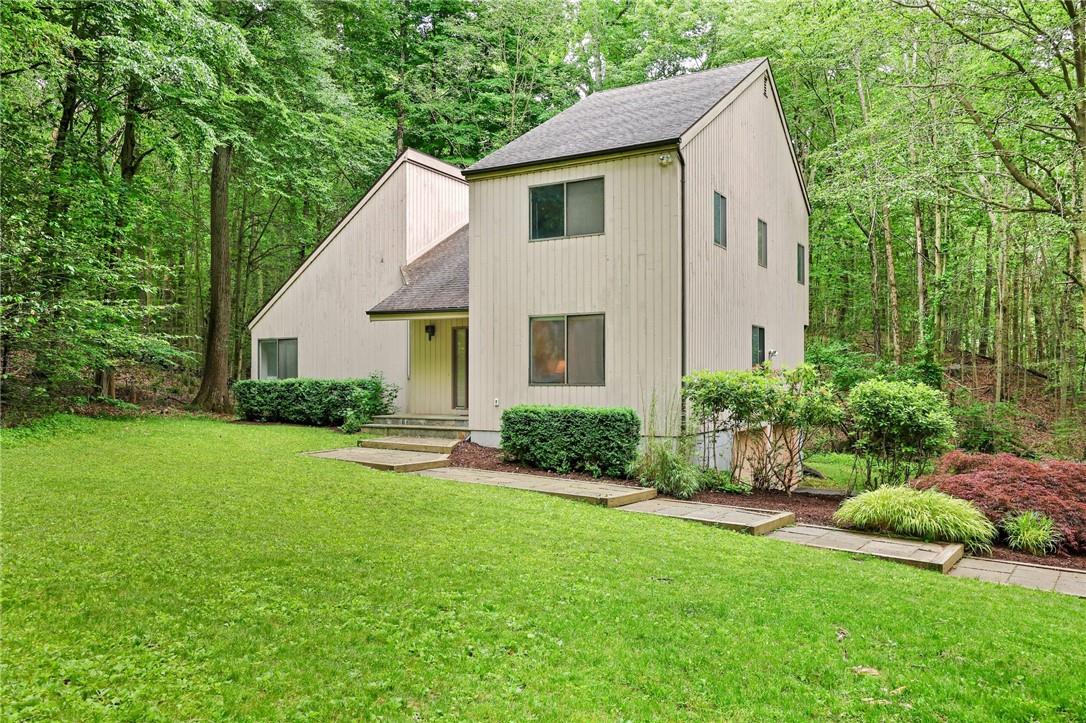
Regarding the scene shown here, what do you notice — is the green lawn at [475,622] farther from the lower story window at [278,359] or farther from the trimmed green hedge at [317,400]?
the lower story window at [278,359]

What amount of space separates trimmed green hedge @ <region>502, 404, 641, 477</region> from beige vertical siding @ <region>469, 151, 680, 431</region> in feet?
2.66

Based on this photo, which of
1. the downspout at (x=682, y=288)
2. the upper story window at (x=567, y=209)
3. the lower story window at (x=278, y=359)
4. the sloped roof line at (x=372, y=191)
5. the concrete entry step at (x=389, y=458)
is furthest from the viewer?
the lower story window at (x=278, y=359)

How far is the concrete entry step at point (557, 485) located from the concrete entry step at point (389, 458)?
9.9 inches

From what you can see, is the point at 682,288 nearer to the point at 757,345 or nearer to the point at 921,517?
the point at 757,345

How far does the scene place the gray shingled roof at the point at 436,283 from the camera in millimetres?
13008

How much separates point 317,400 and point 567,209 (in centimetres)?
753

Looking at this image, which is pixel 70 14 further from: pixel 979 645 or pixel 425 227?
pixel 979 645

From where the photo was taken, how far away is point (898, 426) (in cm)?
881

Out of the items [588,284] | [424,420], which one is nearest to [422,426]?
[424,420]

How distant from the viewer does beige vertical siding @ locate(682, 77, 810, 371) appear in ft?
34.4

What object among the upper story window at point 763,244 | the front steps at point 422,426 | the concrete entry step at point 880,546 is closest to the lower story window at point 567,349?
the front steps at point 422,426

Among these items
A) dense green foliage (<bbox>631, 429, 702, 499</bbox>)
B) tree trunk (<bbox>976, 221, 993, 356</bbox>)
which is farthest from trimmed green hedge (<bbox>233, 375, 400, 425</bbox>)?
tree trunk (<bbox>976, 221, 993, 356</bbox>)

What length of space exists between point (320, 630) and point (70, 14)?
1336 centimetres

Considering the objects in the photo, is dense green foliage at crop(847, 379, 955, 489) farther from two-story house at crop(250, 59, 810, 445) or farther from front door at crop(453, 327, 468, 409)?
front door at crop(453, 327, 468, 409)
